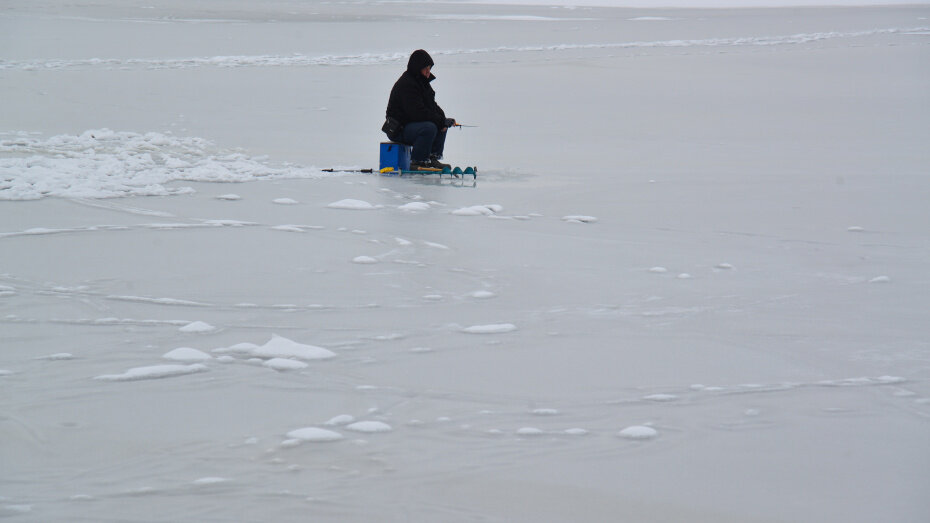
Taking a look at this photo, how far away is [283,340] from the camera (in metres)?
4.50

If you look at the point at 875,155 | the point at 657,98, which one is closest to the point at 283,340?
the point at 875,155

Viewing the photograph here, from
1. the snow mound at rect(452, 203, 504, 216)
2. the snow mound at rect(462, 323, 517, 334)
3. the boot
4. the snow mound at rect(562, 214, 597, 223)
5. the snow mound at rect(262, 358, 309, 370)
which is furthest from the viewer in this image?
the boot

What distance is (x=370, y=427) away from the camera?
11.7 feet

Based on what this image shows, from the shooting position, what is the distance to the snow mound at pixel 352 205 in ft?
26.0

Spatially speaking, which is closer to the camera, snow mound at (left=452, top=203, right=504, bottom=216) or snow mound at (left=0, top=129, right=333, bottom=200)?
snow mound at (left=452, top=203, right=504, bottom=216)

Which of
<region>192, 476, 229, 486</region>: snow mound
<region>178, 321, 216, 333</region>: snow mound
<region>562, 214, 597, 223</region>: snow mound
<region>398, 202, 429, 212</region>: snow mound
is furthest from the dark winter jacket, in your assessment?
<region>192, 476, 229, 486</region>: snow mound

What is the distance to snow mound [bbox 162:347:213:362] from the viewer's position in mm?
4262

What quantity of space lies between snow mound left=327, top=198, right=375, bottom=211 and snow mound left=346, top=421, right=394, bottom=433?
4.37 m

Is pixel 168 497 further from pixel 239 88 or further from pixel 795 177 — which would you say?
pixel 239 88

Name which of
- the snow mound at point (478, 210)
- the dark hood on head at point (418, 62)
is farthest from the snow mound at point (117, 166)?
the snow mound at point (478, 210)

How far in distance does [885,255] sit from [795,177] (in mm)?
3286

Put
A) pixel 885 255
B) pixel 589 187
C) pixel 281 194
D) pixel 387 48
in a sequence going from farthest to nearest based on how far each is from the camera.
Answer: pixel 387 48
pixel 589 187
pixel 281 194
pixel 885 255

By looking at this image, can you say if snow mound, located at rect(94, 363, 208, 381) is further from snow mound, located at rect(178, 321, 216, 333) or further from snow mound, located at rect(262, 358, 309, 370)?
snow mound, located at rect(178, 321, 216, 333)

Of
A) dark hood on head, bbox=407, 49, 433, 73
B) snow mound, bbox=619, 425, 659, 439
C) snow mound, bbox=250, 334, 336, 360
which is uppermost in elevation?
dark hood on head, bbox=407, 49, 433, 73
